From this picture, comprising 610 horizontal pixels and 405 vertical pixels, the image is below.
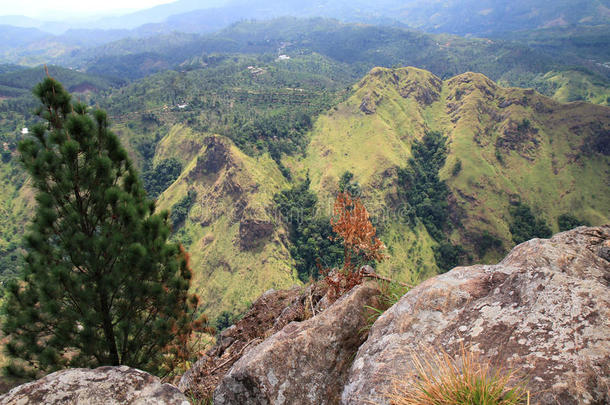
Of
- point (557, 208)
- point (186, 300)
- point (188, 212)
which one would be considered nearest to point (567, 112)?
point (557, 208)

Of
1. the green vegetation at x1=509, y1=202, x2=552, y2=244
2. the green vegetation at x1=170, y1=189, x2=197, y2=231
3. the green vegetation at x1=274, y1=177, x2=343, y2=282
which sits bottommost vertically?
the green vegetation at x1=509, y1=202, x2=552, y2=244

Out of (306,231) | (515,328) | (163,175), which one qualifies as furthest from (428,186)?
(515,328)

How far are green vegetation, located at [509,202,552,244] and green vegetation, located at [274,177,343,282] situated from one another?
153 ft

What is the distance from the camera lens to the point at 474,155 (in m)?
98.1

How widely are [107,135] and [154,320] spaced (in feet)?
15.6

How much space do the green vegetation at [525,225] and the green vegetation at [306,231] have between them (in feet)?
A: 153

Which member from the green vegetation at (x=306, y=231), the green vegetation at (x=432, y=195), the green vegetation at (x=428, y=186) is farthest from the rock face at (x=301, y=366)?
the green vegetation at (x=428, y=186)

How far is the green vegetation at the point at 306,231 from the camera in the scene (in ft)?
236

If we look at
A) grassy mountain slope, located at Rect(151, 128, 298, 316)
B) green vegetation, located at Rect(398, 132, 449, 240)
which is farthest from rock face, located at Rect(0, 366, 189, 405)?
green vegetation, located at Rect(398, 132, 449, 240)

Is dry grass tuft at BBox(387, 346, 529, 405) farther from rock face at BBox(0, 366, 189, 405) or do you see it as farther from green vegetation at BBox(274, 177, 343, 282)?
green vegetation at BBox(274, 177, 343, 282)

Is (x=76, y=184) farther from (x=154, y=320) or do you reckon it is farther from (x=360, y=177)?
(x=360, y=177)

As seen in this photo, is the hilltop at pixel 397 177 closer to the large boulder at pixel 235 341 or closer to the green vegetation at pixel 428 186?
the green vegetation at pixel 428 186

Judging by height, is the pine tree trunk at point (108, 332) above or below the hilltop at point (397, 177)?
above

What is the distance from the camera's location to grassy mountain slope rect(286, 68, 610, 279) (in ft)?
276
